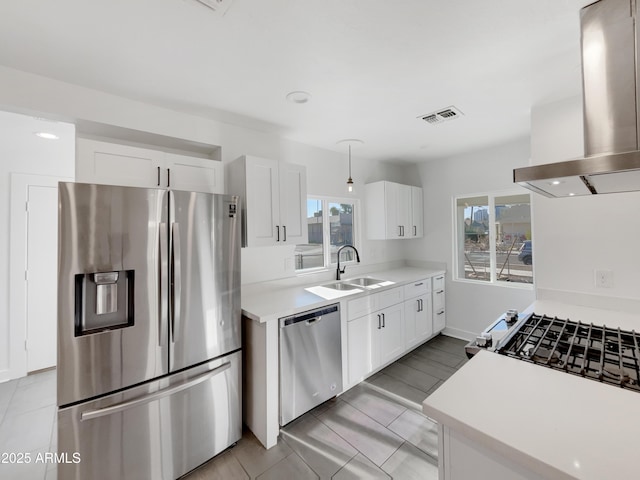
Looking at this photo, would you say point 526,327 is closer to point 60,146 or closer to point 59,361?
point 59,361

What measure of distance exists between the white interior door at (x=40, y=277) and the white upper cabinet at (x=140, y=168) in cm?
189

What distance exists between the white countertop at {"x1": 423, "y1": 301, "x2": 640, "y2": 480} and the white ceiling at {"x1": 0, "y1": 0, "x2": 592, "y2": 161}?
5.41 feet

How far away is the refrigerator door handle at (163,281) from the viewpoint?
165 centimetres

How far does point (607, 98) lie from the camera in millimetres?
1108

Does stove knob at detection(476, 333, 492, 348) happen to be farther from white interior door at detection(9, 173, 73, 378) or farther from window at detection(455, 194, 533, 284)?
white interior door at detection(9, 173, 73, 378)

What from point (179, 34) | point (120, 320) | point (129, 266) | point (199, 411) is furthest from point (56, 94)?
point (199, 411)

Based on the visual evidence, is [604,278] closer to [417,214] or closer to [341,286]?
[341,286]

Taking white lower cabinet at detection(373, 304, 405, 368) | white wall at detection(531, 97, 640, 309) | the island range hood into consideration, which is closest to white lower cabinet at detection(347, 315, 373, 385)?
white lower cabinet at detection(373, 304, 405, 368)

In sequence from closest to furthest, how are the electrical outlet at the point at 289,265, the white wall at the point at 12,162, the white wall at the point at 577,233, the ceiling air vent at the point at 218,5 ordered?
the ceiling air vent at the point at 218,5, the white wall at the point at 577,233, the white wall at the point at 12,162, the electrical outlet at the point at 289,265

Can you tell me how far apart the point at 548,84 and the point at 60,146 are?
481 centimetres

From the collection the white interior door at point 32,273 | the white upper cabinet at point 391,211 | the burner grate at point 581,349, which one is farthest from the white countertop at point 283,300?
the white interior door at point 32,273

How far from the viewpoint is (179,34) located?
142cm

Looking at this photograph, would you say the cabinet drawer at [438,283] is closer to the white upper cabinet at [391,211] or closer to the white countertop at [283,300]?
the white countertop at [283,300]

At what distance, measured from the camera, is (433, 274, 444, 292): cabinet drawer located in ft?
12.3
